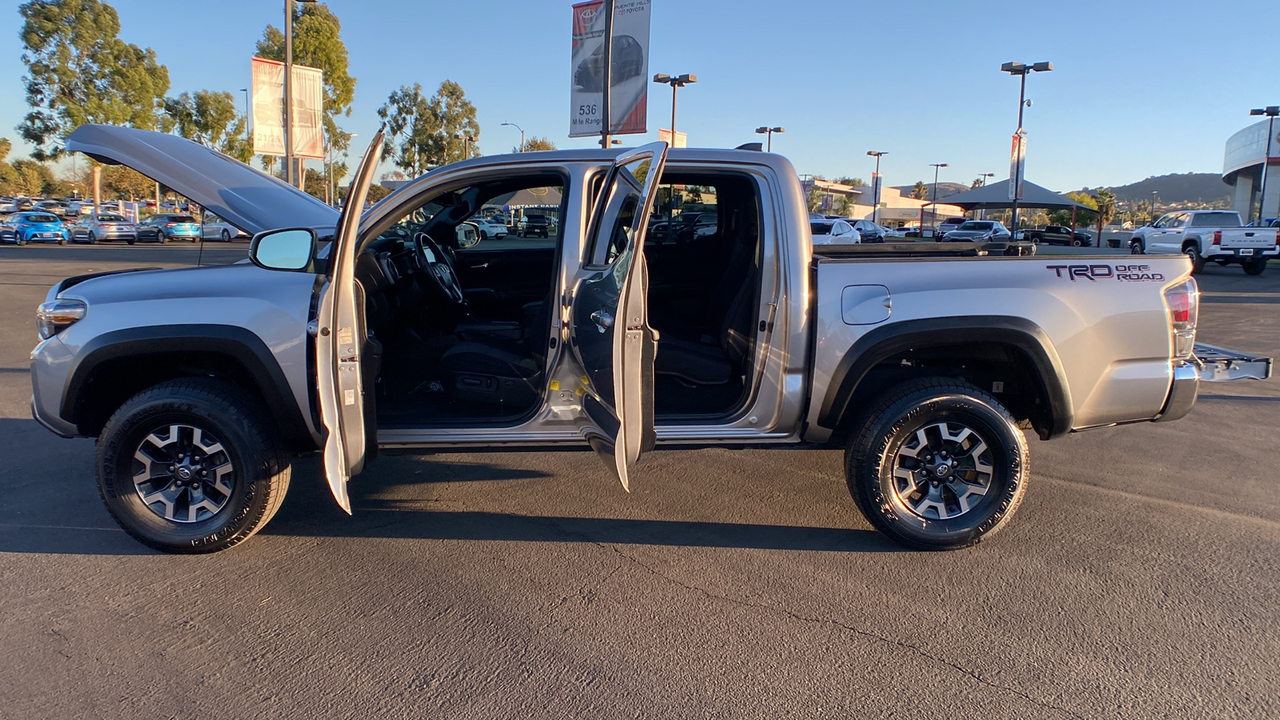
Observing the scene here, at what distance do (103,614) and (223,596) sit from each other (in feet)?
1.46

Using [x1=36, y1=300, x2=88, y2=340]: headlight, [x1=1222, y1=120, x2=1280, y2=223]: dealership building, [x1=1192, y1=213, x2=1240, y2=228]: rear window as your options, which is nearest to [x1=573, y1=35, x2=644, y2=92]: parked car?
[x1=36, y1=300, x2=88, y2=340]: headlight

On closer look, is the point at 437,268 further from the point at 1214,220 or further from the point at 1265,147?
the point at 1265,147

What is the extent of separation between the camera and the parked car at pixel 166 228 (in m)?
39.4

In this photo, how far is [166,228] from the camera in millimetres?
40344

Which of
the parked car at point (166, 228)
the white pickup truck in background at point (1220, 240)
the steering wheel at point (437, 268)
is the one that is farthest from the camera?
the parked car at point (166, 228)

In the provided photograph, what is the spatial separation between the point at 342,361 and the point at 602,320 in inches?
44.7

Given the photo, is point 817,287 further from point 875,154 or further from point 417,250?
point 875,154

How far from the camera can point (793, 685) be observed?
294 cm

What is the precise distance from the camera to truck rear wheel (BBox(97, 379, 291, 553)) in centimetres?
383

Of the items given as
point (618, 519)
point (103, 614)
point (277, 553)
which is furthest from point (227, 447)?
point (618, 519)

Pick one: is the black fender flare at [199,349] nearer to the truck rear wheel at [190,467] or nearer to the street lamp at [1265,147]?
→ the truck rear wheel at [190,467]

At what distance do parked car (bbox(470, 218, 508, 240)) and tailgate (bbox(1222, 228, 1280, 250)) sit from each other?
24.2 metres

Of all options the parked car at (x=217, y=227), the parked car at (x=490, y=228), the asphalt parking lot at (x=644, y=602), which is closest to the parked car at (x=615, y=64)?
the parked car at (x=217, y=227)

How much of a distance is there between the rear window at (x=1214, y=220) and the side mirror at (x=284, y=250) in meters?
27.3
